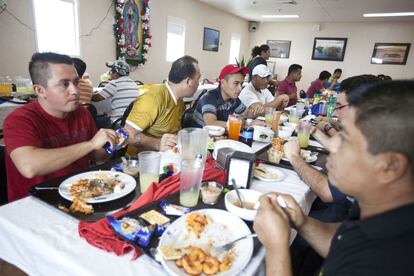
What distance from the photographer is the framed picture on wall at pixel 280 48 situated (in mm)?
9977

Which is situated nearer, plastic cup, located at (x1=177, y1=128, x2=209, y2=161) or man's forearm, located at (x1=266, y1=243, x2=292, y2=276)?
man's forearm, located at (x1=266, y1=243, x2=292, y2=276)

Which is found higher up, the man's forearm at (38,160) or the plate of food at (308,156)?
the man's forearm at (38,160)

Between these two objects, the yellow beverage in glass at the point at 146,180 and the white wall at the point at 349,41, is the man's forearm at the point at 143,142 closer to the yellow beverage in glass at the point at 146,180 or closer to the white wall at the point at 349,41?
the yellow beverage in glass at the point at 146,180

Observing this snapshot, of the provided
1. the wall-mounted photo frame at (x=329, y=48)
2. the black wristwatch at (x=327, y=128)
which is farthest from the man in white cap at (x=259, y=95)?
the wall-mounted photo frame at (x=329, y=48)

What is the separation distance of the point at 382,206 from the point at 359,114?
0.24 meters

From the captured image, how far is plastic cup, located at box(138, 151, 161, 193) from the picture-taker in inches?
44.7

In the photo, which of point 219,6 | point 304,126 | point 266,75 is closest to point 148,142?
point 304,126

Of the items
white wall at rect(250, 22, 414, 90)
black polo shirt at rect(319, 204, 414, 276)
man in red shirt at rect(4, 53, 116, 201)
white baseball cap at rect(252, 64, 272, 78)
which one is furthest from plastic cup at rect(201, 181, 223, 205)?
white wall at rect(250, 22, 414, 90)

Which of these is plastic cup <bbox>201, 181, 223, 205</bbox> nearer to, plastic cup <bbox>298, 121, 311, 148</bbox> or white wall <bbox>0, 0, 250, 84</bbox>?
plastic cup <bbox>298, 121, 311, 148</bbox>

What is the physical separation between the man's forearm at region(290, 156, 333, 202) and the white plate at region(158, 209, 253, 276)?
55 cm

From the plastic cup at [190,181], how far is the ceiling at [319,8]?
6668mm

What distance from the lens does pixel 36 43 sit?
4.09 meters

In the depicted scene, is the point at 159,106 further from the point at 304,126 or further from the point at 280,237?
the point at 280,237

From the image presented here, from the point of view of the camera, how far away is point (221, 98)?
263 cm
